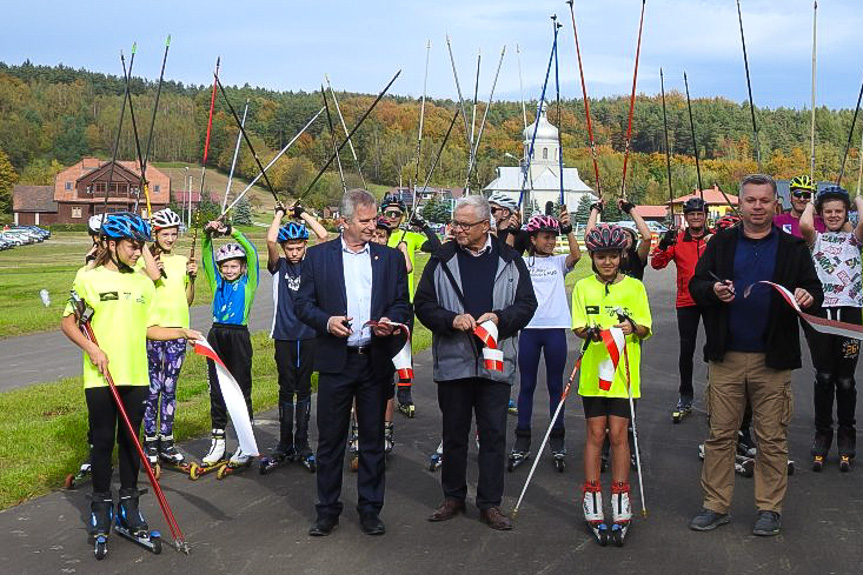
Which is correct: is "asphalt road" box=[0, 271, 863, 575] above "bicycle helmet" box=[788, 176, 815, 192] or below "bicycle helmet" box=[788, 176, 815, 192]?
below

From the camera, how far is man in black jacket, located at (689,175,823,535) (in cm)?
655

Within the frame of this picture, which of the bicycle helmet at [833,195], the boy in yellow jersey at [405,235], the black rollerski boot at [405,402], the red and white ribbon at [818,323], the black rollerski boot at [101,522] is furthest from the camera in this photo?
the black rollerski boot at [405,402]

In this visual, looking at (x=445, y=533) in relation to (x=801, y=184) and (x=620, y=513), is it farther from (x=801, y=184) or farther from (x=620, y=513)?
(x=801, y=184)

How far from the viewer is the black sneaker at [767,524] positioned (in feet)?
20.7

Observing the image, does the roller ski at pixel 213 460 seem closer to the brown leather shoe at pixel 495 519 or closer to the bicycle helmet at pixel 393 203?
the brown leather shoe at pixel 495 519

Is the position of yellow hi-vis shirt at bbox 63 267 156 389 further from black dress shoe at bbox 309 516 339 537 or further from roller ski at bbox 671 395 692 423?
roller ski at bbox 671 395 692 423

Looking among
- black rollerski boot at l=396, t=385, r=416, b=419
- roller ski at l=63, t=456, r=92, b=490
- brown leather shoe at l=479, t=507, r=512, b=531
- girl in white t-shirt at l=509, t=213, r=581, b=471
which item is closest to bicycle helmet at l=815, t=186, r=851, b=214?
girl in white t-shirt at l=509, t=213, r=581, b=471

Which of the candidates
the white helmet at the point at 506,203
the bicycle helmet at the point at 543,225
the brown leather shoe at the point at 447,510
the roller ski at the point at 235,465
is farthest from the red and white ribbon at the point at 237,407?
the white helmet at the point at 506,203

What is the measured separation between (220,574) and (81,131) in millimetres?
177850

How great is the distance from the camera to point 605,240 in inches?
272

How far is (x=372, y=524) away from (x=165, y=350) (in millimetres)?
2742

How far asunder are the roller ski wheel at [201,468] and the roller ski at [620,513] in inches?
132

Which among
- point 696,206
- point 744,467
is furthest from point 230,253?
point 696,206

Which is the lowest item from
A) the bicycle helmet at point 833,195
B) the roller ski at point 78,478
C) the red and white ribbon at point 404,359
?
the roller ski at point 78,478
